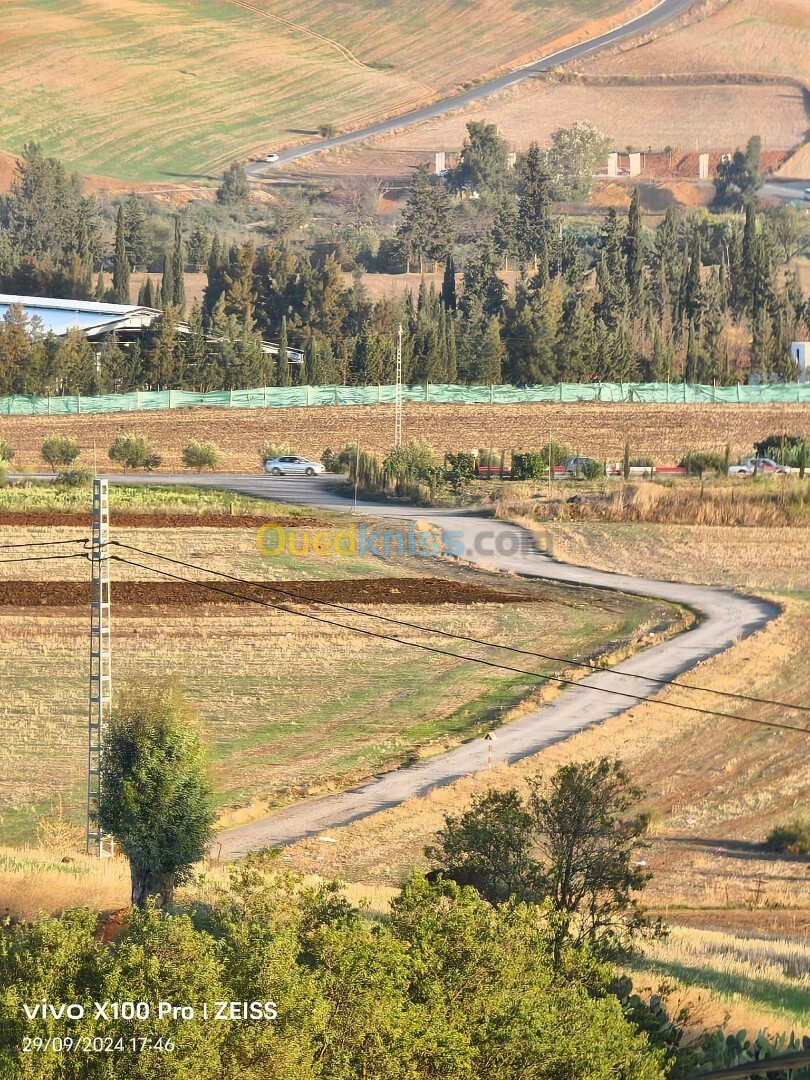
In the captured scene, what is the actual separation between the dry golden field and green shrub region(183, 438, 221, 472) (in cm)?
104

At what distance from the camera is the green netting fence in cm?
7581

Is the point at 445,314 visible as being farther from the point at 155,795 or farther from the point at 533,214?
the point at 155,795

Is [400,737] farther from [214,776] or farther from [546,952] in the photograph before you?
[546,952]

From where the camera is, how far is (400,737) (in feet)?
93.5

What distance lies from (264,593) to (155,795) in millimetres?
25695

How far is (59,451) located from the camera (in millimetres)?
70375

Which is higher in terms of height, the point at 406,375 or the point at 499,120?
the point at 499,120

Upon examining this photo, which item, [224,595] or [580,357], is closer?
[224,595]

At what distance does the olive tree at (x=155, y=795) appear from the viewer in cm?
1672

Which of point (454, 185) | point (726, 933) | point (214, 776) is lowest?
point (726, 933)

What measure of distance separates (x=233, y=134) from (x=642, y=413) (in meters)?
123

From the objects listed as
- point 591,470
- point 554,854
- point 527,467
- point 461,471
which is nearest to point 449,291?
point 527,467

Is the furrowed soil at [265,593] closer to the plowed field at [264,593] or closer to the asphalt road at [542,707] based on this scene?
the plowed field at [264,593]

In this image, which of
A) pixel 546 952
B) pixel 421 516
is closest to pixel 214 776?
pixel 546 952
